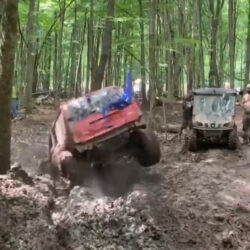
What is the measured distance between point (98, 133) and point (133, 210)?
323cm

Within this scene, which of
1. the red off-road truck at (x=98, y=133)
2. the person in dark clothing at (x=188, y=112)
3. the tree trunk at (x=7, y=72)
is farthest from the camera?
the person in dark clothing at (x=188, y=112)

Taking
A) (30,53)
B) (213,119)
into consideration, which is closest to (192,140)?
(213,119)

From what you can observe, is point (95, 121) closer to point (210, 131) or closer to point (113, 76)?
point (210, 131)

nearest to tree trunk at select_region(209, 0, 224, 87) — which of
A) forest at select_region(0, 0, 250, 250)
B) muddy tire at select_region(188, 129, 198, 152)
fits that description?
forest at select_region(0, 0, 250, 250)

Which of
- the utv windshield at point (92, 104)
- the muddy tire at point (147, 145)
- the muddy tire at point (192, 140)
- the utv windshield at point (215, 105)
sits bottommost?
the muddy tire at point (192, 140)

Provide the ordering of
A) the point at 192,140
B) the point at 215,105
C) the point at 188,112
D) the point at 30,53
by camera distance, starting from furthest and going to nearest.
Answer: the point at 30,53
the point at 188,112
the point at 215,105
the point at 192,140

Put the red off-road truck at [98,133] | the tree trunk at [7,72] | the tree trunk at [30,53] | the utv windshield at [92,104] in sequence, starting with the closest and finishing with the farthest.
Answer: the tree trunk at [7,72]
the red off-road truck at [98,133]
the utv windshield at [92,104]
the tree trunk at [30,53]

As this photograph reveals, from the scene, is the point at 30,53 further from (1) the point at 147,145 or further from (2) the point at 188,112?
(1) the point at 147,145

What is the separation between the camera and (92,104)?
11.2 meters

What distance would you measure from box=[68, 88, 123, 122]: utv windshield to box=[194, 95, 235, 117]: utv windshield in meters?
4.58

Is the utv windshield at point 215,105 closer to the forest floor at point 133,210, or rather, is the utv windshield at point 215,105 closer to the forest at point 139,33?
the forest at point 139,33

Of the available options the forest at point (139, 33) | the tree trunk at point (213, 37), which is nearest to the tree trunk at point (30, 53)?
the forest at point (139, 33)

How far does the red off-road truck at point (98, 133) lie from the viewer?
1085 centimetres

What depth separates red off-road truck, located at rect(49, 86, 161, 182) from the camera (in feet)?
35.6
